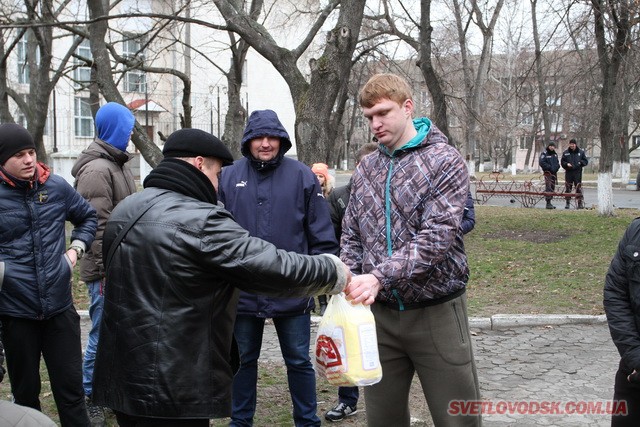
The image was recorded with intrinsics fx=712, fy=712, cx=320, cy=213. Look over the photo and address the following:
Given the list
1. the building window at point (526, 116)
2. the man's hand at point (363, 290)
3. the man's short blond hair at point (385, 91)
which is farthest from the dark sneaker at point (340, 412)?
the building window at point (526, 116)

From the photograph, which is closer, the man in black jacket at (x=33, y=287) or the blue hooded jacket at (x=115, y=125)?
the man in black jacket at (x=33, y=287)

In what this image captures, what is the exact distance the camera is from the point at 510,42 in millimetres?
49125

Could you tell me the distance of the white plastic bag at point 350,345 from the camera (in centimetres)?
297

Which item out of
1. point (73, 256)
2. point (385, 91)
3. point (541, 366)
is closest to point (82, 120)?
point (541, 366)

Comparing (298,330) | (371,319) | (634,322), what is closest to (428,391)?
(371,319)

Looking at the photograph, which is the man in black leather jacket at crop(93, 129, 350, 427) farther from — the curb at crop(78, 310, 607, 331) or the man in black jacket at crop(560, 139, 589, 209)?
the man in black jacket at crop(560, 139, 589, 209)

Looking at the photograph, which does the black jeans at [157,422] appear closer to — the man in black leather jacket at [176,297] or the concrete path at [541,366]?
the man in black leather jacket at [176,297]

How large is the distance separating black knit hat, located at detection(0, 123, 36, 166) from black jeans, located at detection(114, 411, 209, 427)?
189 cm

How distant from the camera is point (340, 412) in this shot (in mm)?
4836

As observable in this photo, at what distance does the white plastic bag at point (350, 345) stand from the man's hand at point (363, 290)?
0.17 feet

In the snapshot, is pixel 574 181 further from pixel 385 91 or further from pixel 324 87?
pixel 385 91

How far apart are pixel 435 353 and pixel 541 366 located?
10.9 feet

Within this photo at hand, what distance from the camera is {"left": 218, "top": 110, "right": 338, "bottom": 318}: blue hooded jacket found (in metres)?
4.34

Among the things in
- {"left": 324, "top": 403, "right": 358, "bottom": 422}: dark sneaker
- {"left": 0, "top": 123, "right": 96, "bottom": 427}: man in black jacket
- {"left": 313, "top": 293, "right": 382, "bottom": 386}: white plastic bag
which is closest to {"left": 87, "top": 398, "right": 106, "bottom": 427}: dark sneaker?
{"left": 0, "top": 123, "right": 96, "bottom": 427}: man in black jacket
